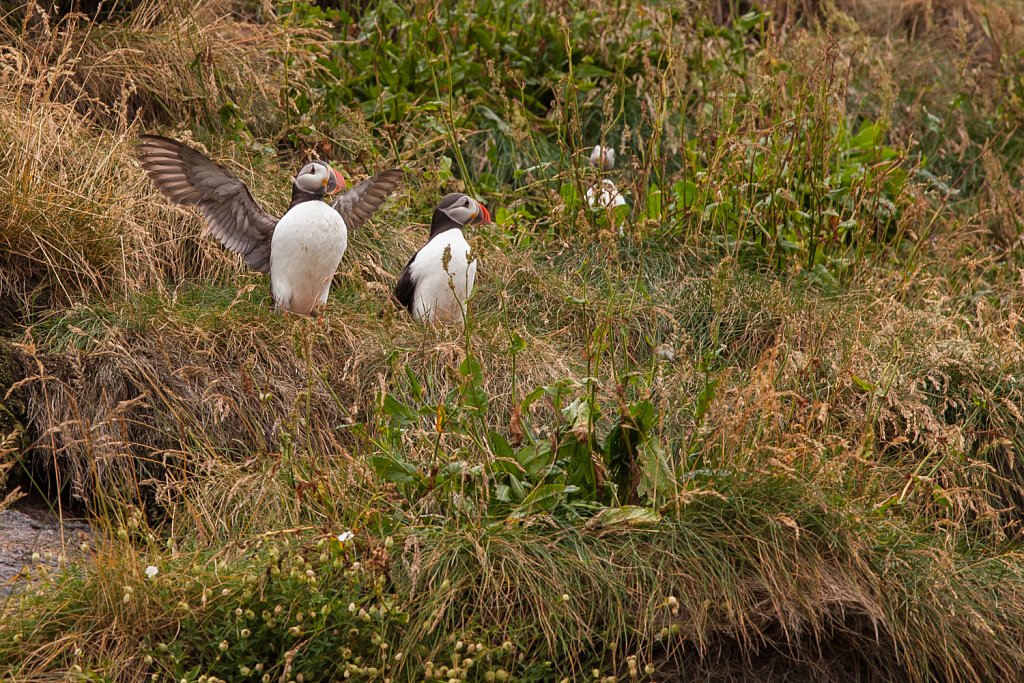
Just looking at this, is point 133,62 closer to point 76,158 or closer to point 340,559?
point 76,158

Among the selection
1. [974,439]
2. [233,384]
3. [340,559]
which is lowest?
[974,439]

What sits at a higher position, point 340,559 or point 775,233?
point 340,559

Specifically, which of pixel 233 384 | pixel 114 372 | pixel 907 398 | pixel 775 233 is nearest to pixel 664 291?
pixel 775 233

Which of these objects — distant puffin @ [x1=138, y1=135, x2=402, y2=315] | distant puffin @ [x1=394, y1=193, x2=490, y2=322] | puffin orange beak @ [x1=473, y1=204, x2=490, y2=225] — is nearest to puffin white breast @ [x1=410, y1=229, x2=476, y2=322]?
distant puffin @ [x1=394, y1=193, x2=490, y2=322]

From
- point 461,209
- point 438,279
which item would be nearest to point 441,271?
point 438,279

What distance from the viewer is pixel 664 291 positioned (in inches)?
217

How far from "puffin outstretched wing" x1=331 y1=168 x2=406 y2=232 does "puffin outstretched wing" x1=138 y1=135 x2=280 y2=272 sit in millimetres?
381

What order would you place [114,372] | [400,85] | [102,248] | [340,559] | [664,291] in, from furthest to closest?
[400,85] < [664,291] < [102,248] < [114,372] < [340,559]

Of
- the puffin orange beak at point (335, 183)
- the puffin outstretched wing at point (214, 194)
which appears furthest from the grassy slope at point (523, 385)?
the puffin orange beak at point (335, 183)

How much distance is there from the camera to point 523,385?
4.75m

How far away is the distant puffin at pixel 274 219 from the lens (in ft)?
16.2

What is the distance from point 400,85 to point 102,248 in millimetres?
2224

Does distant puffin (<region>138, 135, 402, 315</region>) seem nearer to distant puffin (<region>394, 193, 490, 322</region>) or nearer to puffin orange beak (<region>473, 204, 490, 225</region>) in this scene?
distant puffin (<region>394, 193, 490, 322</region>)

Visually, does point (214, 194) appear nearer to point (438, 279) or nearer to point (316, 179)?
point (316, 179)
